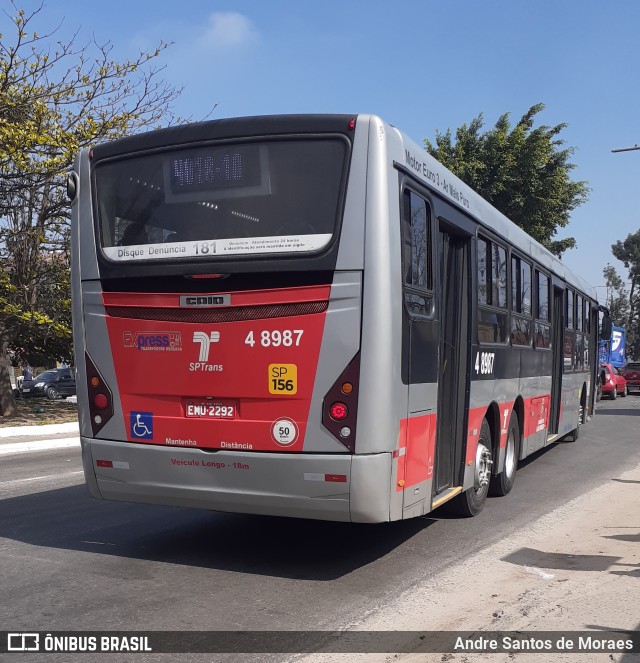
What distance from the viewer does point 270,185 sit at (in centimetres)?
616

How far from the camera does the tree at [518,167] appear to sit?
119 feet

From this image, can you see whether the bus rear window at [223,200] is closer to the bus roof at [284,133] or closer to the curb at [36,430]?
the bus roof at [284,133]

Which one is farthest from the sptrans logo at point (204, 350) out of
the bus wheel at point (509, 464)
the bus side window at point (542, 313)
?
the bus side window at point (542, 313)

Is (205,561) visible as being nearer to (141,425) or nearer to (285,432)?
(141,425)

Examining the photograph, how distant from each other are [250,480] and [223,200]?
212 cm

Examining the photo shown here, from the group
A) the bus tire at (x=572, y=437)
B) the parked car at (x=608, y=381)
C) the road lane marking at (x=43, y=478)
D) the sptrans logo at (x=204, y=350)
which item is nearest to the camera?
the sptrans logo at (x=204, y=350)

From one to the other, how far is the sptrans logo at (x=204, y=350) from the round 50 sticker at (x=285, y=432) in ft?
2.11

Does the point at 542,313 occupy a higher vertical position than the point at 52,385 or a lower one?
higher

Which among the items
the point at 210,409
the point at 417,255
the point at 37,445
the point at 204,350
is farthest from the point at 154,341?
the point at 37,445

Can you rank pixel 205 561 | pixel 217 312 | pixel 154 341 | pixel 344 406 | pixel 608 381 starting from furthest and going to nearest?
pixel 608 381, pixel 205 561, pixel 154 341, pixel 217 312, pixel 344 406

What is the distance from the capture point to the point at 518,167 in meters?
36.7

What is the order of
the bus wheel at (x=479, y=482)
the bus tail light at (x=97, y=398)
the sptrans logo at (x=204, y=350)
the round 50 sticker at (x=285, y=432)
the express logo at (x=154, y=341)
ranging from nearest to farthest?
1. the round 50 sticker at (x=285, y=432)
2. the sptrans logo at (x=204, y=350)
3. the express logo at (x=154, y=341)
4. the bus tail light at (x=97, y=398)
5. the bus wheel at (x=479, y=482)

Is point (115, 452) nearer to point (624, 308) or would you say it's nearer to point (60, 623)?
point (60, 623)

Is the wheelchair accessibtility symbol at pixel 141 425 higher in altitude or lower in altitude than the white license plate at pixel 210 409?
lower
